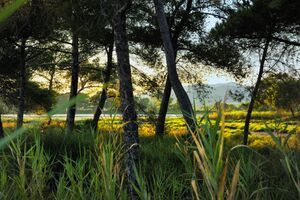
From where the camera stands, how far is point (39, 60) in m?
21.0

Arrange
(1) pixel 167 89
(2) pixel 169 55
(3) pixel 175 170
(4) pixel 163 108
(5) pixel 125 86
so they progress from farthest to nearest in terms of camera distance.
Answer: (1) pixel 167 89 < (4) pixel 163 108 < (2) pixel 169 55 < (5) pixel 125 86 < (3) pixel 175 170

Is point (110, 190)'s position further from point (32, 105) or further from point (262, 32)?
point (32, 105)

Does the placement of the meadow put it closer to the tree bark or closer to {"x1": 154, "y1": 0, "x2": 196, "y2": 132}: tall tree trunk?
{"x1": 154, "y1": 0, "x2": 196, "y2": 132}: tall tree trunk


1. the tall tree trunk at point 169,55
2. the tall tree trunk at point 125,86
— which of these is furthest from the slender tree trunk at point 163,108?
the tall tree trunk at point 125,86

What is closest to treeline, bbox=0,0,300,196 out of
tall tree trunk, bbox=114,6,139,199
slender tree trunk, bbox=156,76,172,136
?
slender tree trunk, bbox=156,76,172,136

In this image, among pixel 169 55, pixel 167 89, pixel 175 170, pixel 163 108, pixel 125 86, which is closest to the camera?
pixel 175 170

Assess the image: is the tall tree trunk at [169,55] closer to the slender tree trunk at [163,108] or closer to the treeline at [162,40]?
the treeline at [162,40]

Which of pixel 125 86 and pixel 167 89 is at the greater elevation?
pixel 167 89

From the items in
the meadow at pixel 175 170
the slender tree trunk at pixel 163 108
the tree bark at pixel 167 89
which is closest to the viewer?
the meadow at pixel 175 170

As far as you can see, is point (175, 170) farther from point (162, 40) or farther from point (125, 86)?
point (162, 40)

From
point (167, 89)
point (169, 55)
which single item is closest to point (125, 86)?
point (169, 55)

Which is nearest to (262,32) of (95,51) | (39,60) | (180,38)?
(180,38)

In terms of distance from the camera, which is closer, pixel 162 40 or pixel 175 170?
pixel 175 170

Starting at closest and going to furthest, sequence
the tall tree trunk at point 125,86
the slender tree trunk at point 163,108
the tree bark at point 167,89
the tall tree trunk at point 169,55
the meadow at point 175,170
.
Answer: the meadow at point 175,170, the tall tree trunk at point 125,86, the tall tree trunk at point 169,55, the tree bark at point 167,89, the slender tree trunk at point 163,108
